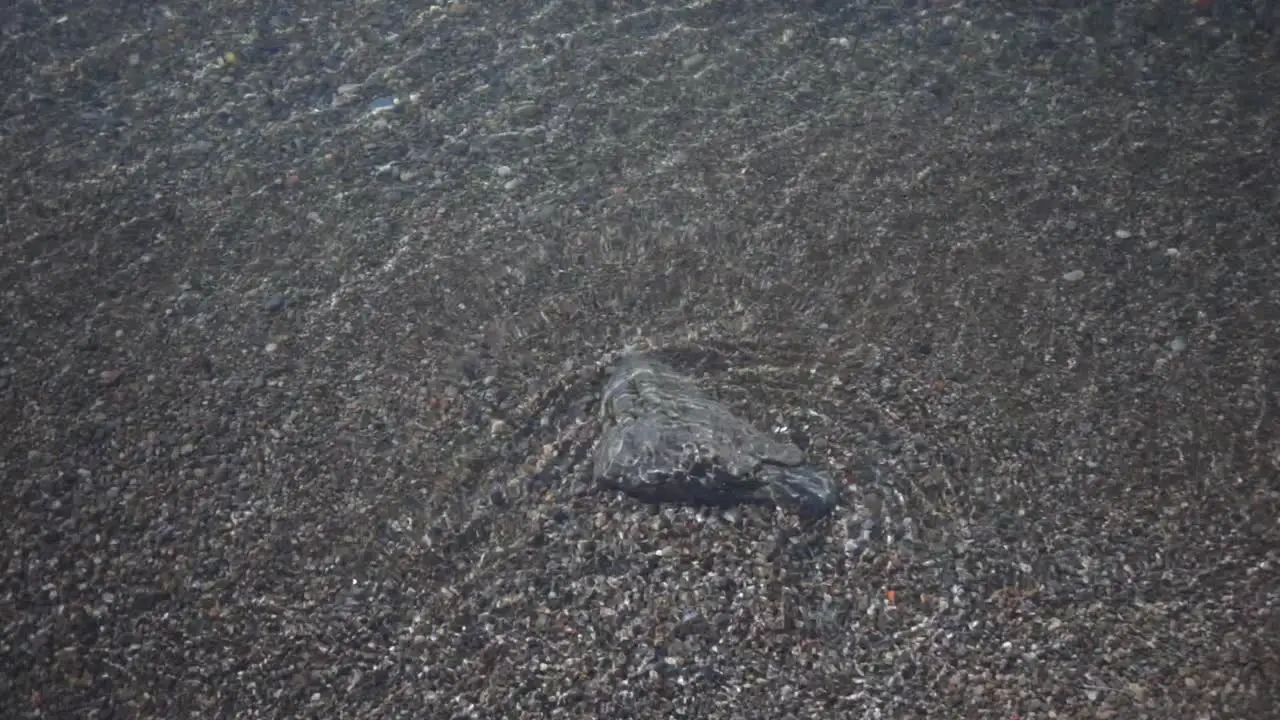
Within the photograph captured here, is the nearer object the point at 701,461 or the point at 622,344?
the point at 701,461

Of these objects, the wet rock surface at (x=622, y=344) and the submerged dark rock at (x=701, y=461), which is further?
the submerged dark rock at (x=701, y=461)

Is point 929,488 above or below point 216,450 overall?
below

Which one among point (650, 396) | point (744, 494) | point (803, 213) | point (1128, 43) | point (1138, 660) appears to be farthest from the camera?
point (1128, 43)

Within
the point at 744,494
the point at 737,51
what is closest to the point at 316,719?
the point at 744,494

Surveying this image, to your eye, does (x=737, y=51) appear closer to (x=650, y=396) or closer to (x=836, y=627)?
(x=650, y=396)
